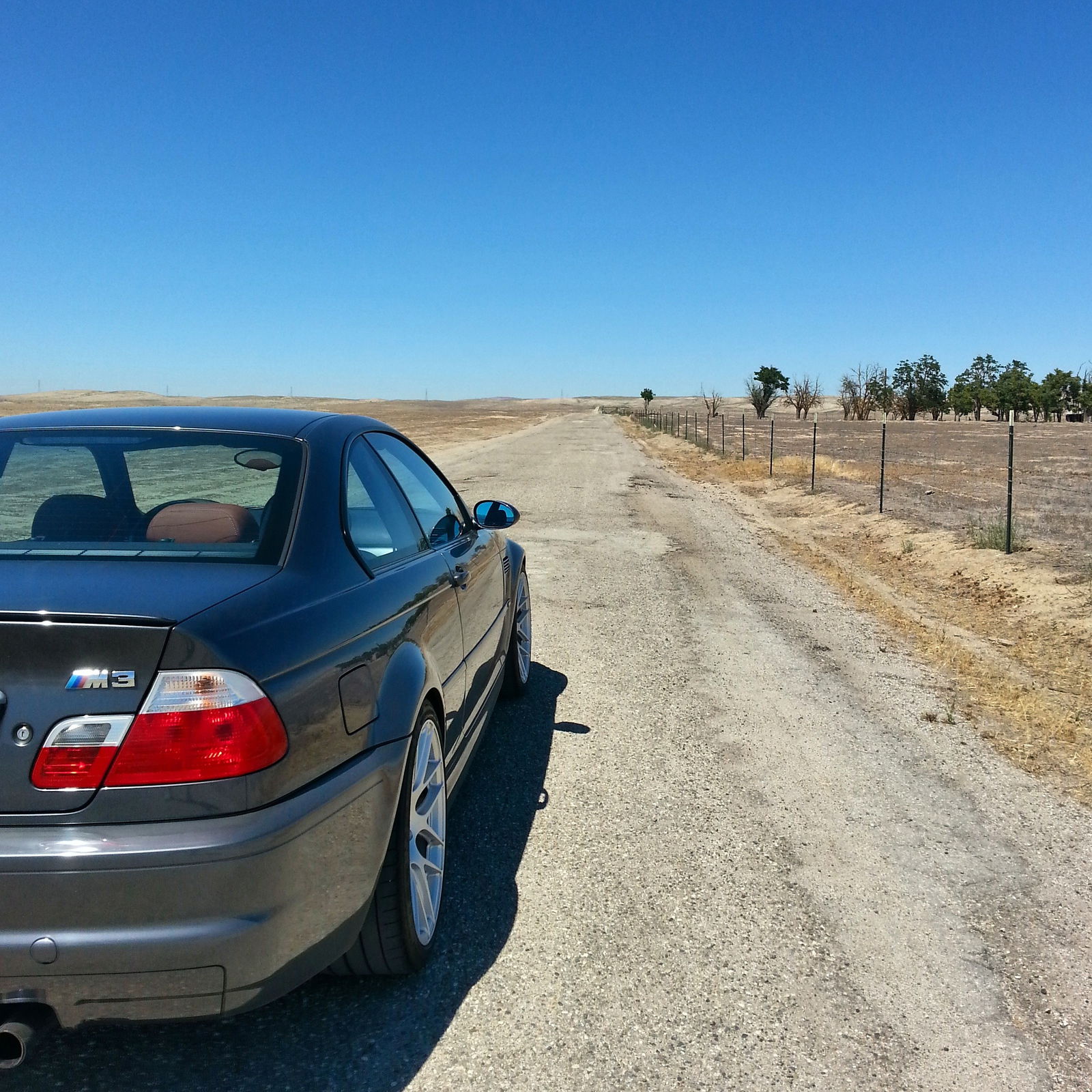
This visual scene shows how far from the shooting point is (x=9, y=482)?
3.04m

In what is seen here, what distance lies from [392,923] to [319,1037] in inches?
13.3

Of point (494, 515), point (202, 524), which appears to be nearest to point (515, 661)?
point (494, 515)

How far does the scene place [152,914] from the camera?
6.26 ft

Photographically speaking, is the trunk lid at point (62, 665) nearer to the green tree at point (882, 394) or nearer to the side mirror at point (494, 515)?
the side mirror at point (494, 515)

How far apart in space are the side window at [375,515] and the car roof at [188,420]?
5.7 inches

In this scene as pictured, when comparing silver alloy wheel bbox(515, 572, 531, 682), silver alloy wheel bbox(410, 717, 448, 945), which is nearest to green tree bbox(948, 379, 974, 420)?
silver alloy wheel bbox(515, 572, 531, 682)

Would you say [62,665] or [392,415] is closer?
[62,665]

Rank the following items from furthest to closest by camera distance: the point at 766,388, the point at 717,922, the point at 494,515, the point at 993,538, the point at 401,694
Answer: the point at 766,388 → the point at 993,538 → the point at 494,515 → the point at 717,922 → the point at 401,694

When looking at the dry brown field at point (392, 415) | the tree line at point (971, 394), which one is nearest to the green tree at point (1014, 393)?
the tree line at point (971, 394)

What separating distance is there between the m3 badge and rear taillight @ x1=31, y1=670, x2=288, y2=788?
0.05 m

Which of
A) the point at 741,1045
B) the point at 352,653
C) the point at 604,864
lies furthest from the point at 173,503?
the point at 741,1045

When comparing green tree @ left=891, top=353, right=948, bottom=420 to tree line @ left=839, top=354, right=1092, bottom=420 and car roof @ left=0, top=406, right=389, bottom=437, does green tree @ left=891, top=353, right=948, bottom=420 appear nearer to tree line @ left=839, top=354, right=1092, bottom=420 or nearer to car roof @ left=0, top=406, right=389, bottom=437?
tree line @ left=839, top=354, right=1092, bottom=420

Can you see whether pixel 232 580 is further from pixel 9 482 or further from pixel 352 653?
pixel 9 482

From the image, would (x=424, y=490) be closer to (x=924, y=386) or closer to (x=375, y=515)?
(x=375, y=515)
